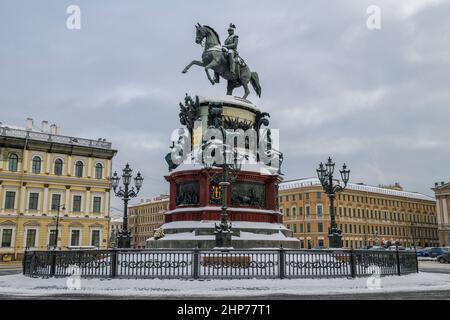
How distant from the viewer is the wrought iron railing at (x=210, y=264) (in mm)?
13961

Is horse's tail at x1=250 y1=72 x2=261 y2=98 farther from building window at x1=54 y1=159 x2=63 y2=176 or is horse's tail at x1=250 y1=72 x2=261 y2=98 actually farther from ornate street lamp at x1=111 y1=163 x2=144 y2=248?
building window at x1=54 y1=159 x2=63 y2=176

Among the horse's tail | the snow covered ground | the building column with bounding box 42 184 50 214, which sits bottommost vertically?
the snow covered ground

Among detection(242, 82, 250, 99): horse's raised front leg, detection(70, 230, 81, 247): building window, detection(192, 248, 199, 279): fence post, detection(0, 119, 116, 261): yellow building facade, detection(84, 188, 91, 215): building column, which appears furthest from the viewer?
detection(84, 188, 91, 215): building column

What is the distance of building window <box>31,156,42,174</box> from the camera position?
52188 millimetres

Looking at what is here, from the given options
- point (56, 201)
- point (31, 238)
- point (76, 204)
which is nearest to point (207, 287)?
point (31, 238)

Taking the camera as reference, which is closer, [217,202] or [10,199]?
[217,202]

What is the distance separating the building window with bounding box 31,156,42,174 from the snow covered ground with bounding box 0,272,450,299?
41344 mm

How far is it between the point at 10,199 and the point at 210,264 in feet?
144

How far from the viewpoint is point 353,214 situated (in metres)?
86.8

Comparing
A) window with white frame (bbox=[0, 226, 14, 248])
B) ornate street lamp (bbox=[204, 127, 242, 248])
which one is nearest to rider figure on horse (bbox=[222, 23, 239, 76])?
ornate street lamp (bbox=[204, 127, 242, 248])

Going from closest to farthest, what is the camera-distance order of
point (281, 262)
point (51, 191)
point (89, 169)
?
point (281, 262) → point (51, 191) → point (89, 169)

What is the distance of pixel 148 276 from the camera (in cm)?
1393

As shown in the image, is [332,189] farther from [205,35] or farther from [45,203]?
[45,203]
